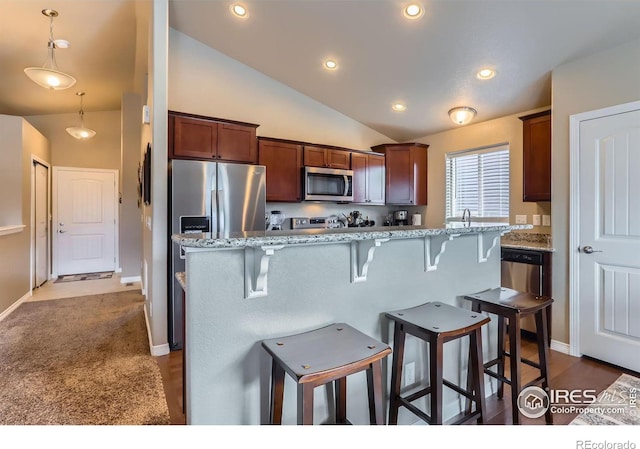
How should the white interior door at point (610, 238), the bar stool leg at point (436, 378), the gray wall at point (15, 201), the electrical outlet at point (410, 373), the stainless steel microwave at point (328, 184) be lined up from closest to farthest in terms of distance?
the bar stool leg at point (436, 378) → the electrical outlet at point (410, 373) → the white interior door at point (610, 238) → the gray wall at point (15, 201) → the stainless steel microwave at point (328, 184)

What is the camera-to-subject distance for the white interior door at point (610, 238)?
2.57 meters

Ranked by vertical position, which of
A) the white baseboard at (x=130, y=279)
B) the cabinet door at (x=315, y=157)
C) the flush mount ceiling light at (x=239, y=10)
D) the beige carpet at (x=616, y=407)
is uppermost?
the flush mount ceiling light at (x=239, y=10)

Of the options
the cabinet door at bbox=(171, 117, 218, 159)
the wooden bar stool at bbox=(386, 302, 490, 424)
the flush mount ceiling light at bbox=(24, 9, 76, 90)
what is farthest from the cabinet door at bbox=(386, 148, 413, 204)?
the flush mount ceiling light at bbox=(24, 9, 76, 90)

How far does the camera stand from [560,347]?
3.00m

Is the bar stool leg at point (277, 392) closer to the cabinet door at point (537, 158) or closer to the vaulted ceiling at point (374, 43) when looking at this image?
the vaulted ceiling at point (374, 43)

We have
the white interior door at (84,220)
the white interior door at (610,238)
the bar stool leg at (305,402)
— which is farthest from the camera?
the white interior door at (84,220)

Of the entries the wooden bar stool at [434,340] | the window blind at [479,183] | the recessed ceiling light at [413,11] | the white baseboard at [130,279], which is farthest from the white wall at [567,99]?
the white baseboard at [130,279]

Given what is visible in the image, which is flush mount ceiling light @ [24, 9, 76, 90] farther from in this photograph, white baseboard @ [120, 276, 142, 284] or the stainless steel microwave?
white baseboard @ [120, 276, 142, 284]

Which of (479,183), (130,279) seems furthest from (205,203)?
(130,279)

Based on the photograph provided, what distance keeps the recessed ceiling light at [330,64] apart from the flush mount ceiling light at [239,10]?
98cm

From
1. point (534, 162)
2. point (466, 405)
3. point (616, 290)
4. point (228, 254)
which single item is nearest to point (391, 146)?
point (534, 162)

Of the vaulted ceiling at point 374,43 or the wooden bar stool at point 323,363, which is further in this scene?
the vaulted ceiling at point 374,43

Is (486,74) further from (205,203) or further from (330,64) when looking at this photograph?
(205,203)
